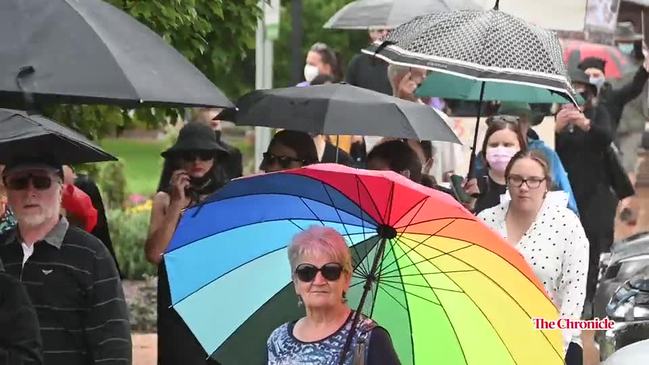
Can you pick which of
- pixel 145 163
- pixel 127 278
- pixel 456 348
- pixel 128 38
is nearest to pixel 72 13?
pixel 128 38

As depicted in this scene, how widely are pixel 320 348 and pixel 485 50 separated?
3.11 m

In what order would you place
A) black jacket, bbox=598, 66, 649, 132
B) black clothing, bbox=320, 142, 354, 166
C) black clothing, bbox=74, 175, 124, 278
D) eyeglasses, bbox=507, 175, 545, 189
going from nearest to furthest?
1. eyeglasses, bbox=507, 175, 545, 189
2. black clothing, bbox=74, 175, 124, 278
3. black clothing, bbox=320, 142, 354, 166
4. black jacket, bbox=598, 66, 649, 132

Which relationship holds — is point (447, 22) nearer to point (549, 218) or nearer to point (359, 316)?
point (549, 218)

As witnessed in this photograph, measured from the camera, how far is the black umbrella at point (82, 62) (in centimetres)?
565

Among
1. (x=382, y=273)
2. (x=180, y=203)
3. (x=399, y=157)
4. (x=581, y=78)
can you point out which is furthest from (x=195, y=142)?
(x=581, y=78)

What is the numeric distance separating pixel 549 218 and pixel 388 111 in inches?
39.4

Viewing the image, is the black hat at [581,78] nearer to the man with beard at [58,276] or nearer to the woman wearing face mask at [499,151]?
the woman wearing face mask at [499,151]

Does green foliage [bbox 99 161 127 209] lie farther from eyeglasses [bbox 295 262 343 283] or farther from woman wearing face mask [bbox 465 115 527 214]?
eyeglasses [bbox 295 262 343 283]

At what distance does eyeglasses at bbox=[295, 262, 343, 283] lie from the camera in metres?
5.25

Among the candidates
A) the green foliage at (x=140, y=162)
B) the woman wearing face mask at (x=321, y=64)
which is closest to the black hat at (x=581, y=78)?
the woman wearing face mask at (x=321, y=64)

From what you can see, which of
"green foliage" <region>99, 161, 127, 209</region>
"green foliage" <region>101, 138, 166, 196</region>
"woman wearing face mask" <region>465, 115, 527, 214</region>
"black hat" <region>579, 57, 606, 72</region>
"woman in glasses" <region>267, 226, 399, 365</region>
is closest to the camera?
"woman in glasses" <region>267, 226, 399, 365</region>

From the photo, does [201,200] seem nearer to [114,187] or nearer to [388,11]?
[388,11]

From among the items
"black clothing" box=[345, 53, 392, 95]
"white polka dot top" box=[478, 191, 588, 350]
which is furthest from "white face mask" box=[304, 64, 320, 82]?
"white polka dot top" box=[478, 191, 588, 350]

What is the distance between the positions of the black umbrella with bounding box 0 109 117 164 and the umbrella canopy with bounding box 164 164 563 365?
720mm
